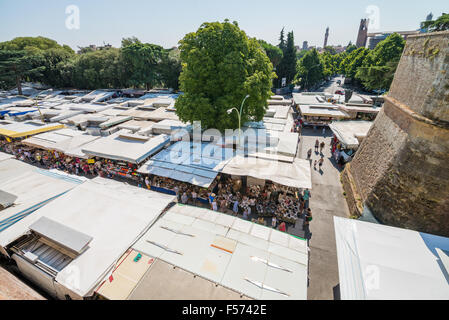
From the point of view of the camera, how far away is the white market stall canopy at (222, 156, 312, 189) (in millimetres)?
10078

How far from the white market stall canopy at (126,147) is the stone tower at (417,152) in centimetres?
1263

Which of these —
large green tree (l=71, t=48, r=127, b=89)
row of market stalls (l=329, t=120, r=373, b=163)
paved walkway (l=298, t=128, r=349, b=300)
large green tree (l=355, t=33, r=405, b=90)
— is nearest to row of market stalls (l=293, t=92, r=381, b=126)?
row of market stalls (l=329, t=120, r=373, b=163)

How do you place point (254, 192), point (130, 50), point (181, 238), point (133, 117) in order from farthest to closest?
point (130, 50), point (133, 117), point (254, 192), point (181, 238)

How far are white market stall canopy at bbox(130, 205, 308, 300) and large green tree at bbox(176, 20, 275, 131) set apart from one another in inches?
335

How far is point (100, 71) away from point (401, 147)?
44.8 m

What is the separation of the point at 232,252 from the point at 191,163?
6770 millimetres

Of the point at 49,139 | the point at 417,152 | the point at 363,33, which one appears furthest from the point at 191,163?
the point at 363,33

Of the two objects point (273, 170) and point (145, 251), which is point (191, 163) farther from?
point (145, 251)

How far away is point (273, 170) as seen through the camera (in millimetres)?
10789

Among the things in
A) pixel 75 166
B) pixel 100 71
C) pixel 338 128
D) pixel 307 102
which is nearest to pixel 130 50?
pixel 100 71

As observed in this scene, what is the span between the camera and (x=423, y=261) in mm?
6148

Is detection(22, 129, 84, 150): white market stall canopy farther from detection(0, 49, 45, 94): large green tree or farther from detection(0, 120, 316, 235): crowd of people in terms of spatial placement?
detection(0, 49, 45, 94): large green tree

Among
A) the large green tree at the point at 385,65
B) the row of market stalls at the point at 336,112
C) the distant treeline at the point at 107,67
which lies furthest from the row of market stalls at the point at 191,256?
the distant treeline at the point at 107,67

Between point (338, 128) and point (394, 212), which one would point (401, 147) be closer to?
point (394, 212)
